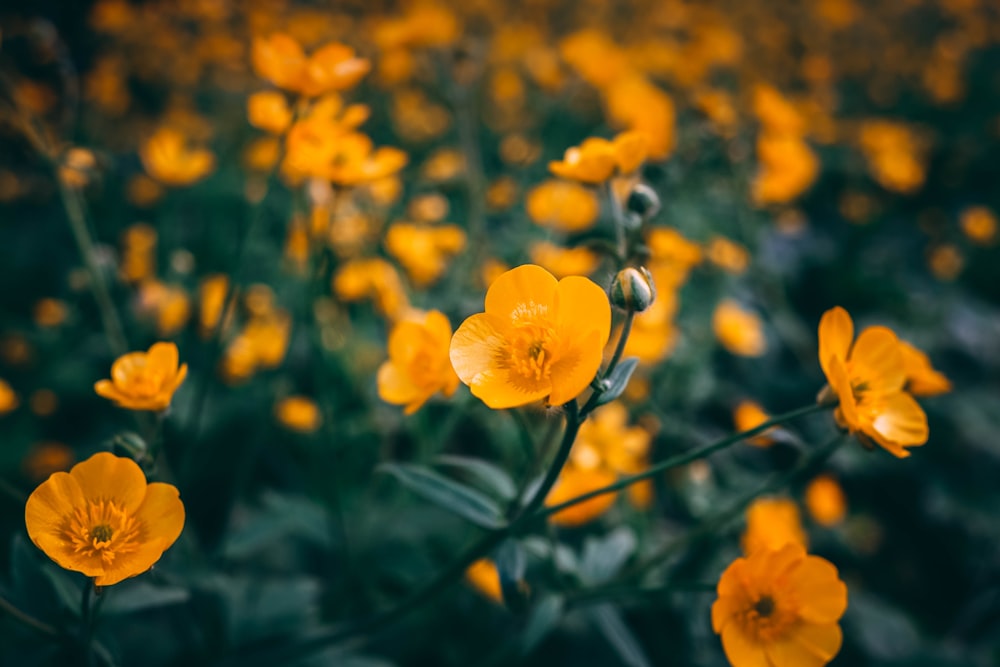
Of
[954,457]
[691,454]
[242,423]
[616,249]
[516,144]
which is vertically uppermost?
[616,249]

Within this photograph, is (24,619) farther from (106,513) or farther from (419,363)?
(419,363)

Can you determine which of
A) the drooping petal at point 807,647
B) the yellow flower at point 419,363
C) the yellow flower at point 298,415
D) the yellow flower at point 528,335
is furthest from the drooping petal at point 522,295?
the yellow flower at point 298,415

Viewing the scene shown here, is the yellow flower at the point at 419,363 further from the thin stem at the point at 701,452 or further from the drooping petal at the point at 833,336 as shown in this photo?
the drooping petal at the point at 833,336

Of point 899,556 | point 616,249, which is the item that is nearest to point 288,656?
point 616,249

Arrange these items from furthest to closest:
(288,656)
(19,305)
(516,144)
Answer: (516,144) → (19,305) → (288,656)

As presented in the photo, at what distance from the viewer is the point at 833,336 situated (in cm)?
96

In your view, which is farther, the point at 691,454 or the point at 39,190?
the point at 39,190

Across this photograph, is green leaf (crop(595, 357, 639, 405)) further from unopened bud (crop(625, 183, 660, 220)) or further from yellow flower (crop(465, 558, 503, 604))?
yellow flower (crop(465, 558, 503, 604))

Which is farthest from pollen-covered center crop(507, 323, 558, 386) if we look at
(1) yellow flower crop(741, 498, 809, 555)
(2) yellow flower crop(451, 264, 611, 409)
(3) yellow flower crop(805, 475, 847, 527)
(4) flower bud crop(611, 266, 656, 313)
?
(3) yellow flower crop(805, 475, 847, 527)

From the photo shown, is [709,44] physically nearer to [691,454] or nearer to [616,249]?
[616,249]

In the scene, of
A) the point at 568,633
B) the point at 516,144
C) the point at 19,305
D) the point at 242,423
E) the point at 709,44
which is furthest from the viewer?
the point at 516,144

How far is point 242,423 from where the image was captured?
7.23 ft

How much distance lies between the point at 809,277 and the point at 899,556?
1663 millimetres

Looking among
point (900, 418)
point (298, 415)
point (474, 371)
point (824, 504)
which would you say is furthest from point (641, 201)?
point (824, 504)
